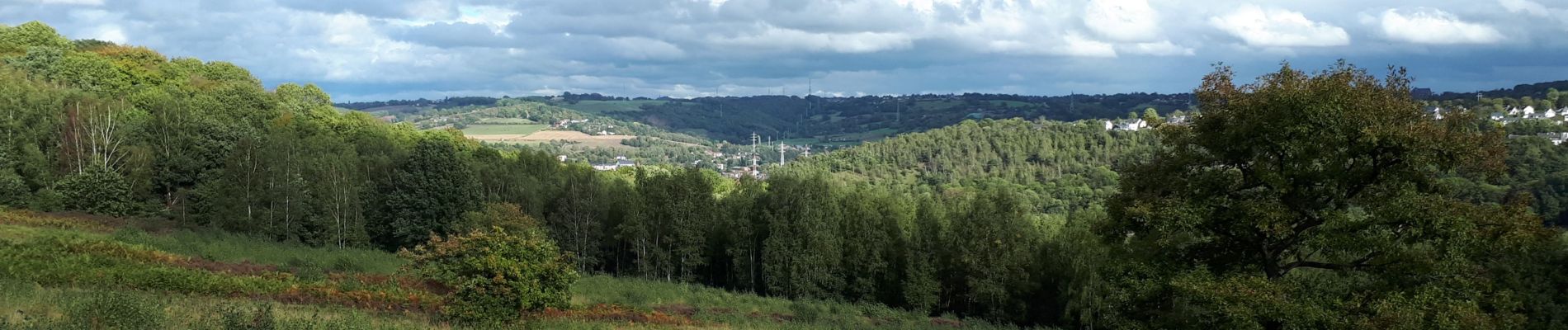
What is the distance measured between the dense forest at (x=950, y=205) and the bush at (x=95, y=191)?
10 cm

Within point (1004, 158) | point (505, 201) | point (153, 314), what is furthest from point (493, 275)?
point (1004, 158)

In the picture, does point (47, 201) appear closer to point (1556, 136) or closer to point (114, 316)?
point (114, 316)

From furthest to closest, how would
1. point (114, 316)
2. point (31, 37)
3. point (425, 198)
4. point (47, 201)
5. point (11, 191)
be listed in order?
point (31, 37) → point (425, 198) → point (47, 201) → point (11, 191) → point (114, 316)

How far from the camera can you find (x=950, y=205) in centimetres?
6366

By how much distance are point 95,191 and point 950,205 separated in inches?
2079

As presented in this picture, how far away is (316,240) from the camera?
176 ft

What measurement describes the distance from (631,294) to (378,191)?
28610 millimetres

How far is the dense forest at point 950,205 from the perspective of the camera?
15680 millimetres

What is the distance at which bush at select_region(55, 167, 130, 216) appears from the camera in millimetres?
46688

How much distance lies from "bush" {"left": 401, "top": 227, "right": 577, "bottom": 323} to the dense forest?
14103mm

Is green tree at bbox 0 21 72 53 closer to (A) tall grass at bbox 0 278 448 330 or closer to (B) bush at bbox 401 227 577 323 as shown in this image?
(A) tall grass at bbox 0 278 448 330

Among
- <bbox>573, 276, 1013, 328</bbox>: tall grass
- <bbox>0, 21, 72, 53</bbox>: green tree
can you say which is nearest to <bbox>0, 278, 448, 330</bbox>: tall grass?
<bbox>573, 276, 1013, 328</bbox>: tall grass

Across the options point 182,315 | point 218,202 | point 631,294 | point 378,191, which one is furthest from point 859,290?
point 182,315

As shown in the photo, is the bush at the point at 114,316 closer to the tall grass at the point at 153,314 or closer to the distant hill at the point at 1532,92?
the tall grass at the point at 153,314
